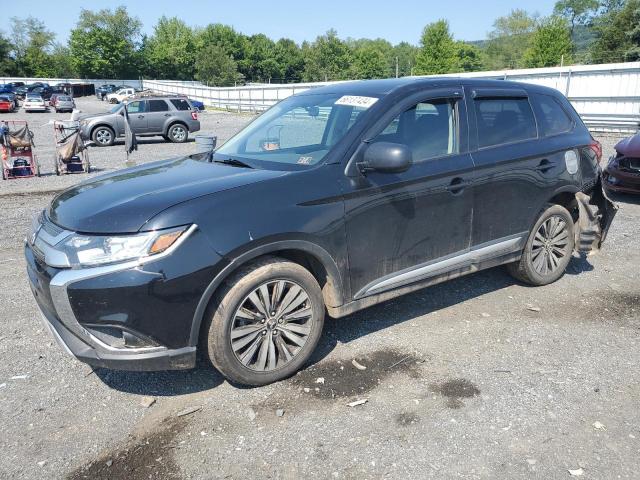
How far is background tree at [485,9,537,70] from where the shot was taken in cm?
9650

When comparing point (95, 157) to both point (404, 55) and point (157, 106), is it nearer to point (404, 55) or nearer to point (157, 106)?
point (157, 106)

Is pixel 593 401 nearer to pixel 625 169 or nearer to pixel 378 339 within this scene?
pixel 378 339

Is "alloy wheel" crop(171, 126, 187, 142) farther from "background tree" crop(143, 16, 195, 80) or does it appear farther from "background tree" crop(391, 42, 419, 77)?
"background tree" crop(391, 42, 419, 77)

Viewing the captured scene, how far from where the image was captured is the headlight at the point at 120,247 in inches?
113

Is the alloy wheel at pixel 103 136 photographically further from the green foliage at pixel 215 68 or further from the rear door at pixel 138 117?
the green foliage at pixel 215 68

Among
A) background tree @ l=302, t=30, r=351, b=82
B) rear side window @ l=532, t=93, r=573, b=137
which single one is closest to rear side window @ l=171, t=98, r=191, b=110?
rear side window @ l=532, t=93, r=573, b=137

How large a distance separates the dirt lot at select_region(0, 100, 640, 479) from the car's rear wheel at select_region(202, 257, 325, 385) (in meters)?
0.18

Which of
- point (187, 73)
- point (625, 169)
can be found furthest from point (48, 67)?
point (625, 169)

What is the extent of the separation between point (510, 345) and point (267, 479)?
7.20 feet

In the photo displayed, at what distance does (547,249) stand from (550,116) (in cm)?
123

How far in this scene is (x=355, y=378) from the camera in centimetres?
351

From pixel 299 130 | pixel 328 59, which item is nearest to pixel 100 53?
pixel 328 59

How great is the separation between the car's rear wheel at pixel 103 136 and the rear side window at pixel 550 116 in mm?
17211

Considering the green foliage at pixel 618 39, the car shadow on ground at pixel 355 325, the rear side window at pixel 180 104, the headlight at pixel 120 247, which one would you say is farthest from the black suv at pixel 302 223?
the green foliage at pixel 618 39
